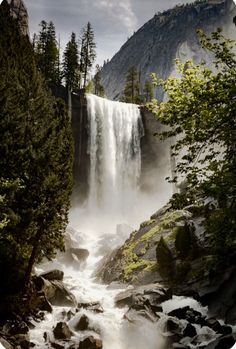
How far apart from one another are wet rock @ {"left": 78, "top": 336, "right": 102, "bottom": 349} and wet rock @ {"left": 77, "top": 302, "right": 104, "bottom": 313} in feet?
12.8

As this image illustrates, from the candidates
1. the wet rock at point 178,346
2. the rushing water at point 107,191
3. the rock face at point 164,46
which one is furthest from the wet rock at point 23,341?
the rock face at point 164,46

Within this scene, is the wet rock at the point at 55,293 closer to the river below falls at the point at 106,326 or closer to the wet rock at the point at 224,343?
the river below falls at the point at 106,326

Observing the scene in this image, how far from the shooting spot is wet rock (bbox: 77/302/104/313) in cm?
1767

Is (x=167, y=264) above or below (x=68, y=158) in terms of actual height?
below

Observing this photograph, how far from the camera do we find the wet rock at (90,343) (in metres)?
13.3

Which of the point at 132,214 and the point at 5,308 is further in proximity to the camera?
the point at 132,214

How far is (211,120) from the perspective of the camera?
933 cm

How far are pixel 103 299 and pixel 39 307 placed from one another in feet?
13.0

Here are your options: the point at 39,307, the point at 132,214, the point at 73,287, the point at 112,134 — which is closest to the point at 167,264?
the point at 73,287

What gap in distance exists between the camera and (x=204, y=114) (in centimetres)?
926

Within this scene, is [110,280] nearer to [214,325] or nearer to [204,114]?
[214,325]

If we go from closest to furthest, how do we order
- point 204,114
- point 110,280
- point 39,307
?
point 204,114
point 39,307
point 110,280

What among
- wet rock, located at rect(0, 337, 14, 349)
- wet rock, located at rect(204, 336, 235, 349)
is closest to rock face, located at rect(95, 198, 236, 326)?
wet rock, located at rect(204, 336, 235, 349)

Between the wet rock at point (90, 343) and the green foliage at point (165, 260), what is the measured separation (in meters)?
7.53
